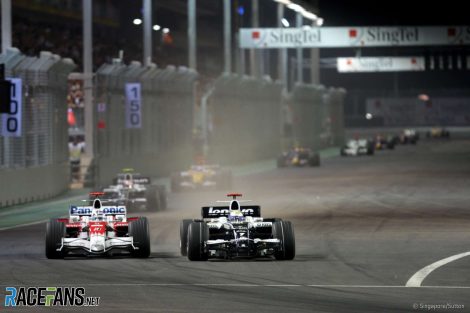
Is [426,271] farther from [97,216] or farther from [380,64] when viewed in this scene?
[380,64]

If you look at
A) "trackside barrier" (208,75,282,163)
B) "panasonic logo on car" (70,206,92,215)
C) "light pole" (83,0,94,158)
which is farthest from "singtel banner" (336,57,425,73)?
"panasonic logo on car" (70,206,92,215)

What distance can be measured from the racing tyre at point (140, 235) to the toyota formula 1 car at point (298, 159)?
39002 millimetres

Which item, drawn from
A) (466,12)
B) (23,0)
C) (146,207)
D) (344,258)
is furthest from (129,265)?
(466,12)

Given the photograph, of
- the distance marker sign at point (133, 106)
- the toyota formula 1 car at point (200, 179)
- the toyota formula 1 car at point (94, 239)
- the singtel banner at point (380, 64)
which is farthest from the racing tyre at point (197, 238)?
the singtel banner at point (380, 64)

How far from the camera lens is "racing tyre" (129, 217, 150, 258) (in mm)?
17984

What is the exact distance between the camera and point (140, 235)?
18.0 m

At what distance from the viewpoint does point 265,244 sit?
687 inches

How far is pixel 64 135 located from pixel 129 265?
22079mm

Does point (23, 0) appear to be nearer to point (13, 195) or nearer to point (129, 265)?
point (13, 195)

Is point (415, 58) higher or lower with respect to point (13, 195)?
higher

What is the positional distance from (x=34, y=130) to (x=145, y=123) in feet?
46.7

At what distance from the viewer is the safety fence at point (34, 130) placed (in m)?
31.6

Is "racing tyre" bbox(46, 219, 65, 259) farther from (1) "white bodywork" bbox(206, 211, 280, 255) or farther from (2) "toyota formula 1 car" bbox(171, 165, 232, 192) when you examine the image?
(2) "toyota formula 1 car" bbox(171, 165, 232, 192)

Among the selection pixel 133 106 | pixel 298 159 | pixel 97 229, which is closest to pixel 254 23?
pixel 298 159
